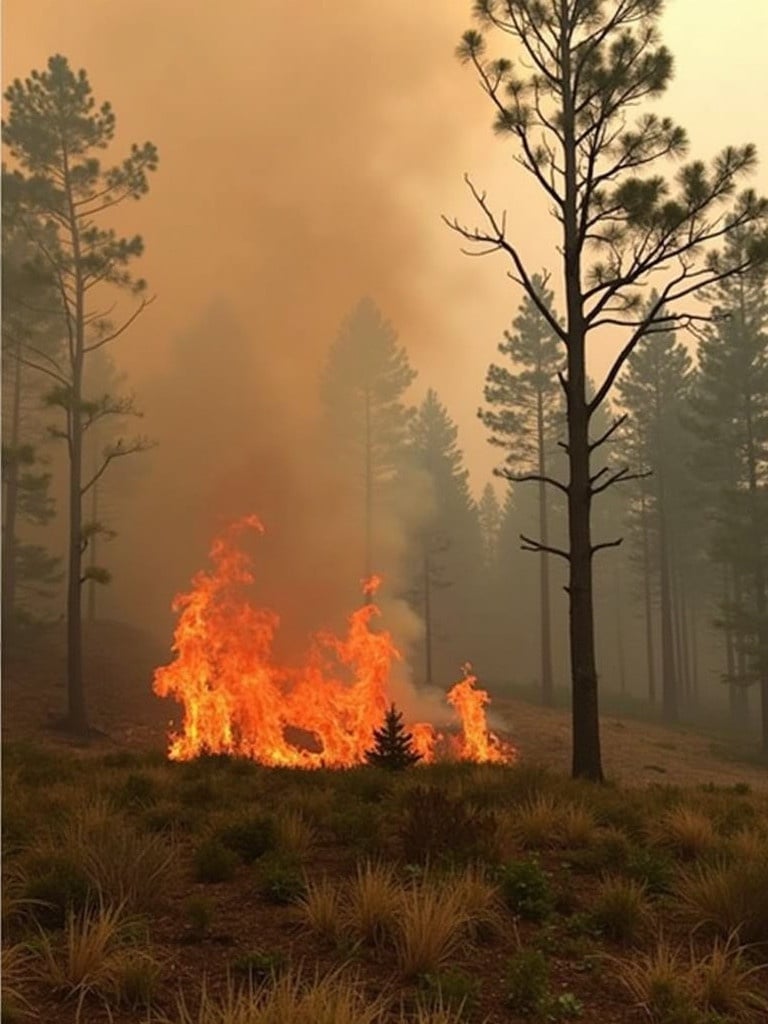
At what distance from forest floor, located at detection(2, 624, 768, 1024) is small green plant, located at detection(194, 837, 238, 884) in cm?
1

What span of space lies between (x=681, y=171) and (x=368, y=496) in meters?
29.1

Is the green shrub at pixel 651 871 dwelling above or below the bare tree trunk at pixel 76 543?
below

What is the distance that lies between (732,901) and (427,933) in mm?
2112

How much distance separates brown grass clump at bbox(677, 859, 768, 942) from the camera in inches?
194

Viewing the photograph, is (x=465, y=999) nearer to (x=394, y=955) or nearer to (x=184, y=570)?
(x=394, y=955)

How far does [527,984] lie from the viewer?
4020mm

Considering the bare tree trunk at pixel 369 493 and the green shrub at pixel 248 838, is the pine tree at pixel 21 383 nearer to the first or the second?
the bare tree trunk at pixel 369 493

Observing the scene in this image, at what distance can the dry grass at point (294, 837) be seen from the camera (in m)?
6.15

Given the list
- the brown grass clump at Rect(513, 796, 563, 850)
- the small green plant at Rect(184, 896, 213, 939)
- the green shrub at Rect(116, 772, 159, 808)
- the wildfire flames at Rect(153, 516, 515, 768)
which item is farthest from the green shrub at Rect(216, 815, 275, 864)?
the wildfire flames at Rect(153, 516, 515, 768)

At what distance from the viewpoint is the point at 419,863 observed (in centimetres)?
583

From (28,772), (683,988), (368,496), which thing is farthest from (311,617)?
(683,988)

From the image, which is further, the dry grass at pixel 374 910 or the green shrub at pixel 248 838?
the green shrub at pixel 248 838

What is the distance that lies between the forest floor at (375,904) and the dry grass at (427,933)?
12mm

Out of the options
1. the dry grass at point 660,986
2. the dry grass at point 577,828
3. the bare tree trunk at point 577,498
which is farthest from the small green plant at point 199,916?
the bare tree trunk at point 577,498
